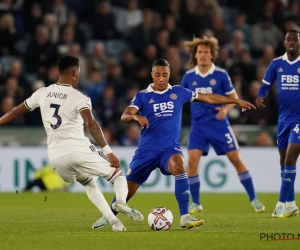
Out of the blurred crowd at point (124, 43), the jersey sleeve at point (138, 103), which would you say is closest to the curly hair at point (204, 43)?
the jersey sleeve at point (138, 103)

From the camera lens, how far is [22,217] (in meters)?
11.1

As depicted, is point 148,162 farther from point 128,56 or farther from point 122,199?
point 128,56

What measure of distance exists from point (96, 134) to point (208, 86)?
4010 millimetres

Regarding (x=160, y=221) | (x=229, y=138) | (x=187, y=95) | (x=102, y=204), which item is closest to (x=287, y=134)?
(x=229, y=138)

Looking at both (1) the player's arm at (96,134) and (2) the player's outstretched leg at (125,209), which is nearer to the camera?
(1) the player's arm at (96,134)

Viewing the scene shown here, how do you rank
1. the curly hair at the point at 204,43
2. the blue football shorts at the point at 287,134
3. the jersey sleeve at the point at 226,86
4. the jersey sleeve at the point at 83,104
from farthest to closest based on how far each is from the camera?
the curly hair at the point at 204,43 < the jersey sleeve at the point at 226,86 < the blue football shorts at the point at 287,134 < the jersey sleeve at the point at 83,104

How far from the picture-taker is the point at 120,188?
920cm

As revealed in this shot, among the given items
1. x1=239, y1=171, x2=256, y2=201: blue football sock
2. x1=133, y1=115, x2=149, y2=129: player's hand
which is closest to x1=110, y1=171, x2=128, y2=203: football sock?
x1=133, y1=115, x2=149, y2=129: player's hand

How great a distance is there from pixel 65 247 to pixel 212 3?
45.2 ft

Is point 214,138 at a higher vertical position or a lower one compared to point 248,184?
higher

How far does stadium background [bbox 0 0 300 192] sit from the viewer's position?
1692 cm

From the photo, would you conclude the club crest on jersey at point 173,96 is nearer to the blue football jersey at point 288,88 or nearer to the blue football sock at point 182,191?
the blue football sock at point 182,191

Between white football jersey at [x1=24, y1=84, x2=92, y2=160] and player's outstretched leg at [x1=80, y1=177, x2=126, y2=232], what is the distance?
443 millimetres

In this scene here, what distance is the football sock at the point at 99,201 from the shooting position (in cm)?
899
